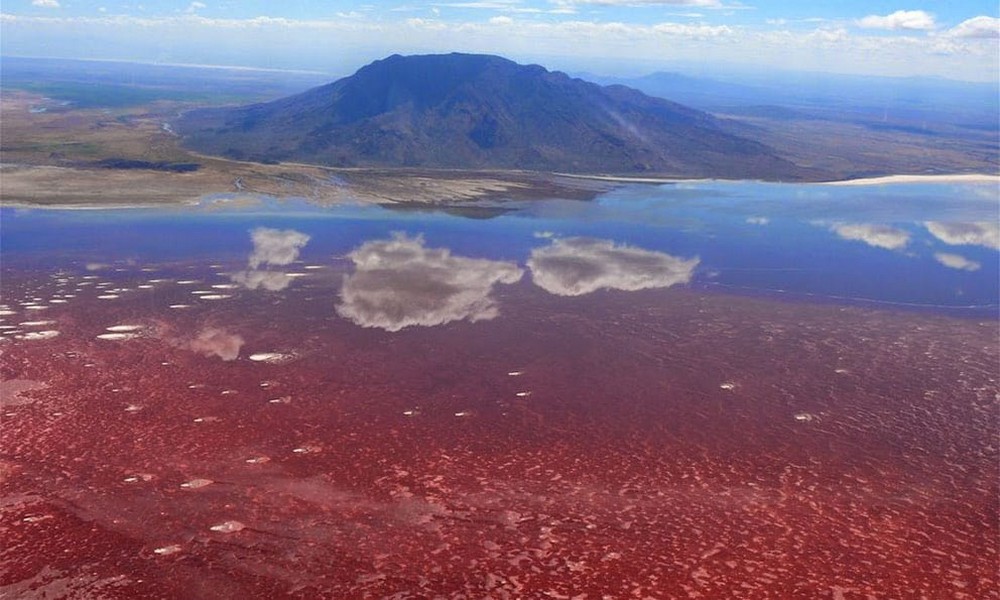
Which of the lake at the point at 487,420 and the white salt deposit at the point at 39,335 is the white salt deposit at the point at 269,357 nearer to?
the lake at the point at 487,420

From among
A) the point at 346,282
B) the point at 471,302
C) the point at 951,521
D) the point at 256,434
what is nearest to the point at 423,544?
the point at 256,434

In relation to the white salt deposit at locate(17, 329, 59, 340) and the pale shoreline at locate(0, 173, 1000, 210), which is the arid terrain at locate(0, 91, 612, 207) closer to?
the pale shoreline at locate(0, 173, 1000, 210)

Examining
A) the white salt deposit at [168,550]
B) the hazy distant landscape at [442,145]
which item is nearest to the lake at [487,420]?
the white salt deposit at [168,550]

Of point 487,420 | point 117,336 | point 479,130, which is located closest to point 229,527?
point 487,420

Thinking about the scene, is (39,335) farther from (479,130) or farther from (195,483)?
(479,130)

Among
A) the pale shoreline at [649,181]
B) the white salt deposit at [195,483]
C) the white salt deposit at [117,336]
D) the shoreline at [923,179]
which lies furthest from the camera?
the shoreline at [923,179]

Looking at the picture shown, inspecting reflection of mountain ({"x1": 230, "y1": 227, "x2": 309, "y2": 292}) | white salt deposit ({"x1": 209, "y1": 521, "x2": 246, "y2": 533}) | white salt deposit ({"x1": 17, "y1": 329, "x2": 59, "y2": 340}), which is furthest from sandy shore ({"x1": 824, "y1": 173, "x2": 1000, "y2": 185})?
white salt deposit ({"x1": 209, "y1": 521, "x2": 246, "y2": 533})

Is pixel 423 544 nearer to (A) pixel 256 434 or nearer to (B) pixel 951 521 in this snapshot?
(A) pixel 256 434
